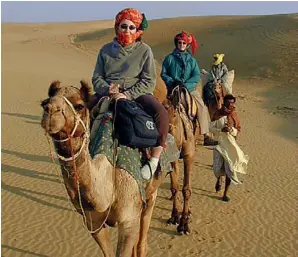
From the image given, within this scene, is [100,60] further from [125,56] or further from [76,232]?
[76,232]

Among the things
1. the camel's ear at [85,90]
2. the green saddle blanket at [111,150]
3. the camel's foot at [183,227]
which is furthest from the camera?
the camel's foot at [183,227]

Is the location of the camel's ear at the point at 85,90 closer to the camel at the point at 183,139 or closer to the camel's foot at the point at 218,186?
the camel at the point at 183,139

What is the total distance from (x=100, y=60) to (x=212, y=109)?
529 centimetres

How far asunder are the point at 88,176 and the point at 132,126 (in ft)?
2.45

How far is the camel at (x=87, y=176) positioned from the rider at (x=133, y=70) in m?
0.49

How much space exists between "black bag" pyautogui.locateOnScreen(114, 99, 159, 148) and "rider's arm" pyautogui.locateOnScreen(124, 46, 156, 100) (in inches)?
9.8

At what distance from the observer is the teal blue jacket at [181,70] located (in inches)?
297

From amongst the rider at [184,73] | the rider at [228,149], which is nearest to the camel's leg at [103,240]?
the rider at [184,73]

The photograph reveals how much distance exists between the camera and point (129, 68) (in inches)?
176

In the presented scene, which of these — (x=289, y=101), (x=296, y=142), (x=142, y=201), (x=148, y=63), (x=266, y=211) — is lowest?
(x=289, y=101)

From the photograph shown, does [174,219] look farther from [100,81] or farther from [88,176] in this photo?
[88,176]

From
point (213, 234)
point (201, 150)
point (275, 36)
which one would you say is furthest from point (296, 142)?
point (275, 36)

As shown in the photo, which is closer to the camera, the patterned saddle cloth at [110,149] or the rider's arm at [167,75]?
the patterned saddle cloth at [110,149]

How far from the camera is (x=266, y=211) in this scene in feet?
27.5
